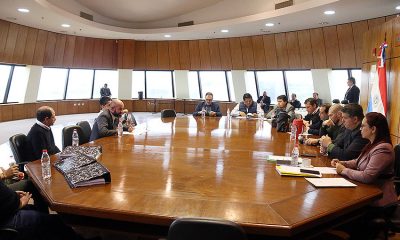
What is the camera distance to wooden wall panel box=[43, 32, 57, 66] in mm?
10942

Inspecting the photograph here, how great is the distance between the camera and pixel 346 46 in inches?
346

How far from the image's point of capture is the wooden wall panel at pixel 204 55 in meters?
12.3

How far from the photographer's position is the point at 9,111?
9.88 m

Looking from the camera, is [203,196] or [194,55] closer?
[203,196]

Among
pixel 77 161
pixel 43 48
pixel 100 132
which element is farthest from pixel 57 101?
pixel 77 161

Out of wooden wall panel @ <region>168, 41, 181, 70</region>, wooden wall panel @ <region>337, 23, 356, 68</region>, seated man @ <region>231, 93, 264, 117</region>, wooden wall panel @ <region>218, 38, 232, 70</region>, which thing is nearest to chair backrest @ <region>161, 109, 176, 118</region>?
seated man @ <region>231, 93, 264, 117</region>

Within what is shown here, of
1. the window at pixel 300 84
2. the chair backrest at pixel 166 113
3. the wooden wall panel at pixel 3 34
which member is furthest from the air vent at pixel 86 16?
the window at pixel 300 84

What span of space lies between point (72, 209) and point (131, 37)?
11.7 m

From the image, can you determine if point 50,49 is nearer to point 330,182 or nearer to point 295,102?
point 295,102

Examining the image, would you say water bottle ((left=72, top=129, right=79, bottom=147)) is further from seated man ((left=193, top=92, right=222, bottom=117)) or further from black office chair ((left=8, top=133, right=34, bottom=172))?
seated man ((left=193, top=92, right=222, bottom=117))

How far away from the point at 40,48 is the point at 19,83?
1408mm

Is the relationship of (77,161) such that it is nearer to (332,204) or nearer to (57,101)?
(332,204)

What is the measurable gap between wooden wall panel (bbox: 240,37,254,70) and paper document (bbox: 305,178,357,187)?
9510 mm

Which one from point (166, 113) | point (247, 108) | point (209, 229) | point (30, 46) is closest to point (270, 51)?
point (247, 108)
